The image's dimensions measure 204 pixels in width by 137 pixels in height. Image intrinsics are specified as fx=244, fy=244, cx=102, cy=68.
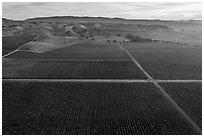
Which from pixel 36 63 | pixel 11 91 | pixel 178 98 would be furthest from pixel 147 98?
pixel 36 63

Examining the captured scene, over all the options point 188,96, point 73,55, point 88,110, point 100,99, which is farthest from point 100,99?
point 73,55

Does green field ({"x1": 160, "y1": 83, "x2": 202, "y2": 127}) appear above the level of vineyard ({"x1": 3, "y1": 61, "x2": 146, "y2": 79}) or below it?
above

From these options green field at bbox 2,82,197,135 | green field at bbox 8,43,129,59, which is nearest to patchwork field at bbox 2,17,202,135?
green field at bbox 2,82,197,135

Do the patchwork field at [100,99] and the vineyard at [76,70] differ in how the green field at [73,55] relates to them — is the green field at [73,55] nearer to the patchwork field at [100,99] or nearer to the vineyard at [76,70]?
the vineyard at [76,70]

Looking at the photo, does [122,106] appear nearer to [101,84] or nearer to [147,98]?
[147,98]

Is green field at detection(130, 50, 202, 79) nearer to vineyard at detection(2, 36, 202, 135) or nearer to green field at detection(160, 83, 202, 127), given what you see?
vineyard at detection(2, 36, 202, 135)

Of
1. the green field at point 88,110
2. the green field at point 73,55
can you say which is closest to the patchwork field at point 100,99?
the green field at point 88,110

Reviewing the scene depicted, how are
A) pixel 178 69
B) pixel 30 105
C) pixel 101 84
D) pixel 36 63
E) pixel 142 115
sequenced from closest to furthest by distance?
pixel 142 115, pixel 30 105, pixel 101 84, pixel 178 69, pixel 36 63
